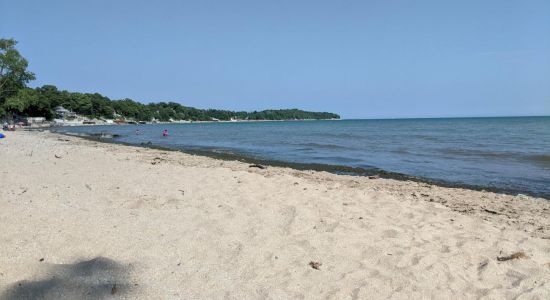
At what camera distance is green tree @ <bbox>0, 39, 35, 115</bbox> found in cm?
5253

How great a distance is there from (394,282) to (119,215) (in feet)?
13.4

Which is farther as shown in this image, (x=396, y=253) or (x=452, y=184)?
(x=452, y=184)

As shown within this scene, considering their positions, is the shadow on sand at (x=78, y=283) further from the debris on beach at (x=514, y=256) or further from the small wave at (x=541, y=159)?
the small wave at (x=541, y=159)

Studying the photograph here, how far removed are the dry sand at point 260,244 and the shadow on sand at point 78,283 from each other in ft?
0.05

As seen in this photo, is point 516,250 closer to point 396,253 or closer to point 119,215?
point 396,253

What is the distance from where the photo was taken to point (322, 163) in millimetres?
16172

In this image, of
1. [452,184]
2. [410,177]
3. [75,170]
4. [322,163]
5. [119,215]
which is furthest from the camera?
[322,163]

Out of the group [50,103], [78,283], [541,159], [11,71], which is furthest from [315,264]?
[50,103]

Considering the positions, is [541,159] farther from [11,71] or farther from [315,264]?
[11,71]

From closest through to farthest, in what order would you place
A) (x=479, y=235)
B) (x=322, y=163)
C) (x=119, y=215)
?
(x=479, y=235)
(x=119, y=215)
(x=322, y=163)

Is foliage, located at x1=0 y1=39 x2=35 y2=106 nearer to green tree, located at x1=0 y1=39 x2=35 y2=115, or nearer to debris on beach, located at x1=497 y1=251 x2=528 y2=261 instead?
green tree, located at x1=0 y1=39 x2=35 y2=115

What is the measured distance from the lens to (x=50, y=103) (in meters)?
106

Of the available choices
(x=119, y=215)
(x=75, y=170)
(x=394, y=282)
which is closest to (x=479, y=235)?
(x=394, y=282)

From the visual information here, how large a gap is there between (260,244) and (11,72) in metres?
64.2
